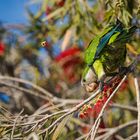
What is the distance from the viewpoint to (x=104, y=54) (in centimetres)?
163

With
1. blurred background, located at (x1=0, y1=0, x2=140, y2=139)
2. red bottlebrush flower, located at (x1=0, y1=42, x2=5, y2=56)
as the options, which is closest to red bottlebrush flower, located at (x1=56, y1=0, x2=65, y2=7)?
blurred background, located at (x1=0, y1=0, x2=140, y2=139)

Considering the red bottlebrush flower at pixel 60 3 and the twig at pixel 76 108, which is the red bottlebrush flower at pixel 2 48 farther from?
the twig at pixel 76 108

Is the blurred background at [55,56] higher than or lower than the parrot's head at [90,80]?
higher

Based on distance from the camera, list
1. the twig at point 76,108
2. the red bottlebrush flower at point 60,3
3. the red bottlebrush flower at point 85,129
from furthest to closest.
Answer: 1. the red bottlebrush flower at point 85,129
2. the red bottlebrush flower at point 60,3
3. the twig at point 76,108

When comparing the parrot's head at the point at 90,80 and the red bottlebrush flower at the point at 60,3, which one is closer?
the parrot's head at the point at 90,80

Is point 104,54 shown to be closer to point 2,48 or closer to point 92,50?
point 92,50

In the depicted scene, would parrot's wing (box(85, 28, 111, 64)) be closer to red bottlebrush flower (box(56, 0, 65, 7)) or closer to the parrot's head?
the parrot's head

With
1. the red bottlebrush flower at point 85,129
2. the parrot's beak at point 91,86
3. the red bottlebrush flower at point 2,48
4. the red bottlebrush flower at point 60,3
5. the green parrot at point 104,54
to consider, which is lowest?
the parrot's beak at point 91,86

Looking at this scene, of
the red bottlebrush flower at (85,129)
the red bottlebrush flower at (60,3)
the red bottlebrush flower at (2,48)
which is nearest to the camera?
the red bottlebrush flower at (60,3)

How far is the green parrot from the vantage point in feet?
5.30

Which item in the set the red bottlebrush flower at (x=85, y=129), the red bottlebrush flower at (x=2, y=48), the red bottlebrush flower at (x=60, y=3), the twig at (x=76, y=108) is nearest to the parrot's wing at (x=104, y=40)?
the twig at (x=76, y=108)

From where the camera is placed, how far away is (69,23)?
107 inches

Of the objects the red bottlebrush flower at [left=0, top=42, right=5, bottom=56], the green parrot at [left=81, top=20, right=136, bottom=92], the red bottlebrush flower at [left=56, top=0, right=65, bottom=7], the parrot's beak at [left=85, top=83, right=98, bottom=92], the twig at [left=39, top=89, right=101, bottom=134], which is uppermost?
the red bottlebrush flower at [left=0, top=42, right=5, bottom=56]

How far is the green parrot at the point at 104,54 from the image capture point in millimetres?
1615
